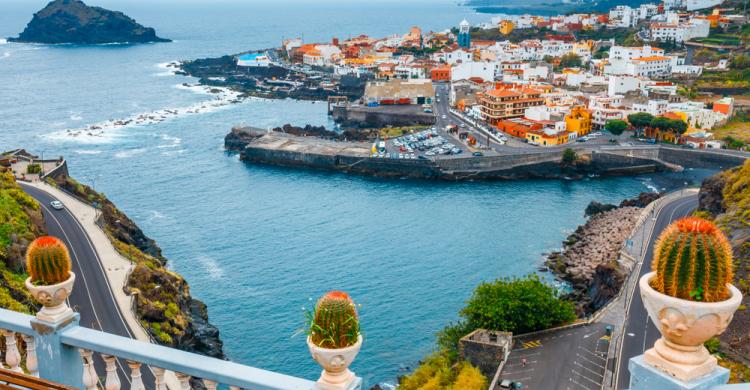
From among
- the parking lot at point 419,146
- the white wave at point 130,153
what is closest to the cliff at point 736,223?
the parking lot at point 419,146

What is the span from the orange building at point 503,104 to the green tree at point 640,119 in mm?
10245

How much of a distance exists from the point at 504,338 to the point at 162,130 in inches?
1997

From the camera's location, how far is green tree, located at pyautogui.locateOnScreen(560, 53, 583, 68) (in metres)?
91.1

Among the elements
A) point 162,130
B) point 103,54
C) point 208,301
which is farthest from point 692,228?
point 103,54

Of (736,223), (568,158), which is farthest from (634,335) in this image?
(568,158)

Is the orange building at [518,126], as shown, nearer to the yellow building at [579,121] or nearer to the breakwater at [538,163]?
the yellow building at [579,121]

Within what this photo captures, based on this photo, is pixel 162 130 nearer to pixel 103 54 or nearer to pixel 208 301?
pixel 208 301

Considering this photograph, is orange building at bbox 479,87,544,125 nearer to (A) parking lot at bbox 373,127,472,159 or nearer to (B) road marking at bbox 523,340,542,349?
(A) parking lot at bbox 373,127,472,159

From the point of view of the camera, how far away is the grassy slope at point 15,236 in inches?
787

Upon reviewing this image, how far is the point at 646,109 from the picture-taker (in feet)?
192

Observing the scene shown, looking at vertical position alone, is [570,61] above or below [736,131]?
above

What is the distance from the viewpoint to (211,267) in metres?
33.8

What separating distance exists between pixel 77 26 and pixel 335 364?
152 metres

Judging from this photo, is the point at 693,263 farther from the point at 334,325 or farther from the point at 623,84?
the point at 623,84
